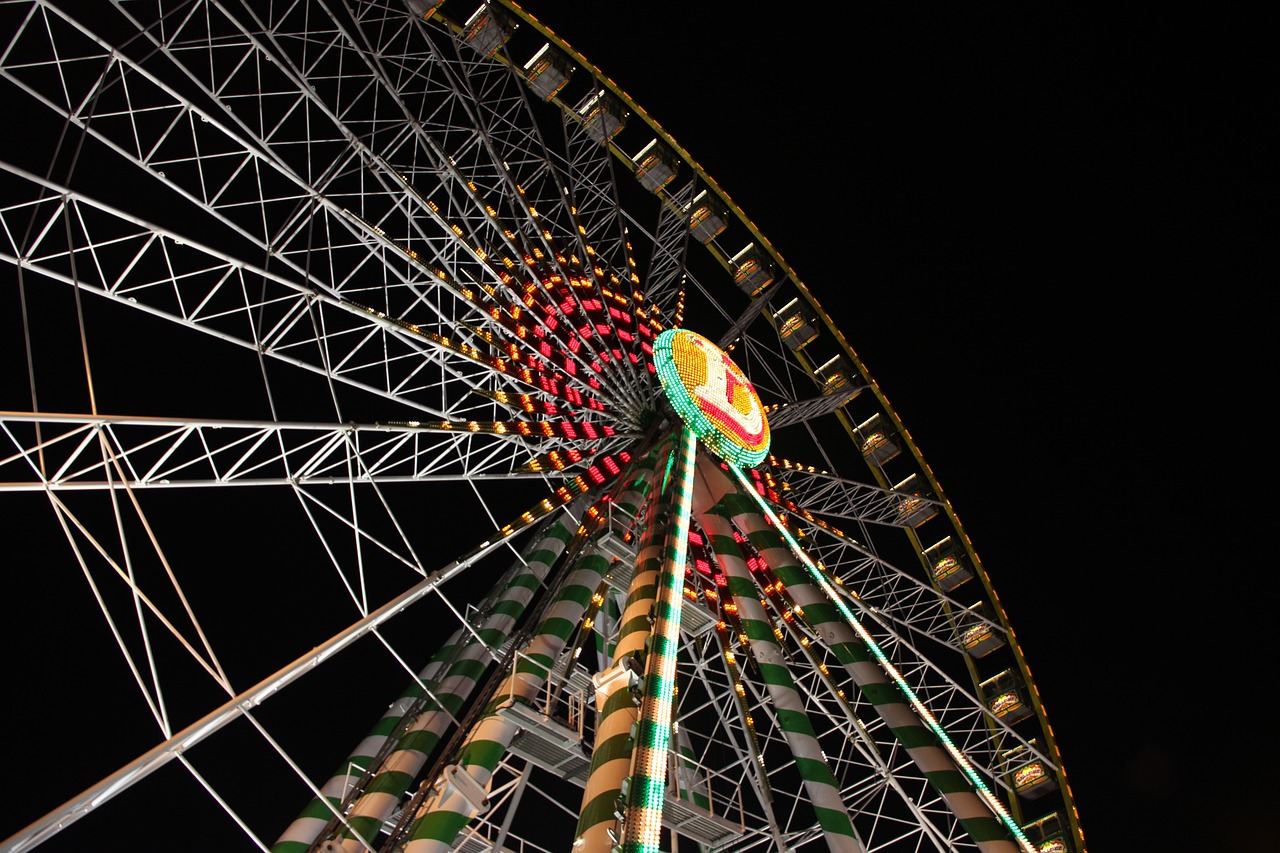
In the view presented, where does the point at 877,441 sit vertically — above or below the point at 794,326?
below

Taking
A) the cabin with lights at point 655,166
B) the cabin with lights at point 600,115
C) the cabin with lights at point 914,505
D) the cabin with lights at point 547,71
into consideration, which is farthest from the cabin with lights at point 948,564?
the cabin with lights at point 547,71

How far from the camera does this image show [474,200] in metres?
13.8

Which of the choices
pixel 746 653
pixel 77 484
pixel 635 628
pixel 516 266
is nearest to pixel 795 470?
pixel 746 653

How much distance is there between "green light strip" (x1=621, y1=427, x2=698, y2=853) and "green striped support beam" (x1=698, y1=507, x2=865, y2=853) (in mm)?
3191

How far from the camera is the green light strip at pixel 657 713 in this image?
648 centimetres

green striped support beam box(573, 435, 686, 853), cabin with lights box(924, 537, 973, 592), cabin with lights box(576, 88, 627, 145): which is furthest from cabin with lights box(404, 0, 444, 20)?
cabin with lights box(924, 537, 973, 592)

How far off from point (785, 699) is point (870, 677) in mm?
1174

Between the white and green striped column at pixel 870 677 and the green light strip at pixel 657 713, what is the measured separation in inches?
139

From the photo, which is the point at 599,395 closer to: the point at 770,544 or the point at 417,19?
the point at 770,544

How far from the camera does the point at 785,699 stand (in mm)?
12516

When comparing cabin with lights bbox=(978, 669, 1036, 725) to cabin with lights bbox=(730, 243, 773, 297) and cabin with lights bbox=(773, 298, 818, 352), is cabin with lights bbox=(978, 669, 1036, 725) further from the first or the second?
cabin with lights bbox=(730, 243, 773, 297)

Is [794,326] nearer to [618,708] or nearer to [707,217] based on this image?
[707,217]

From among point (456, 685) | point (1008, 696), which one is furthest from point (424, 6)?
point (1008, 696)

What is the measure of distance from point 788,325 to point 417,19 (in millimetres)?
9700
